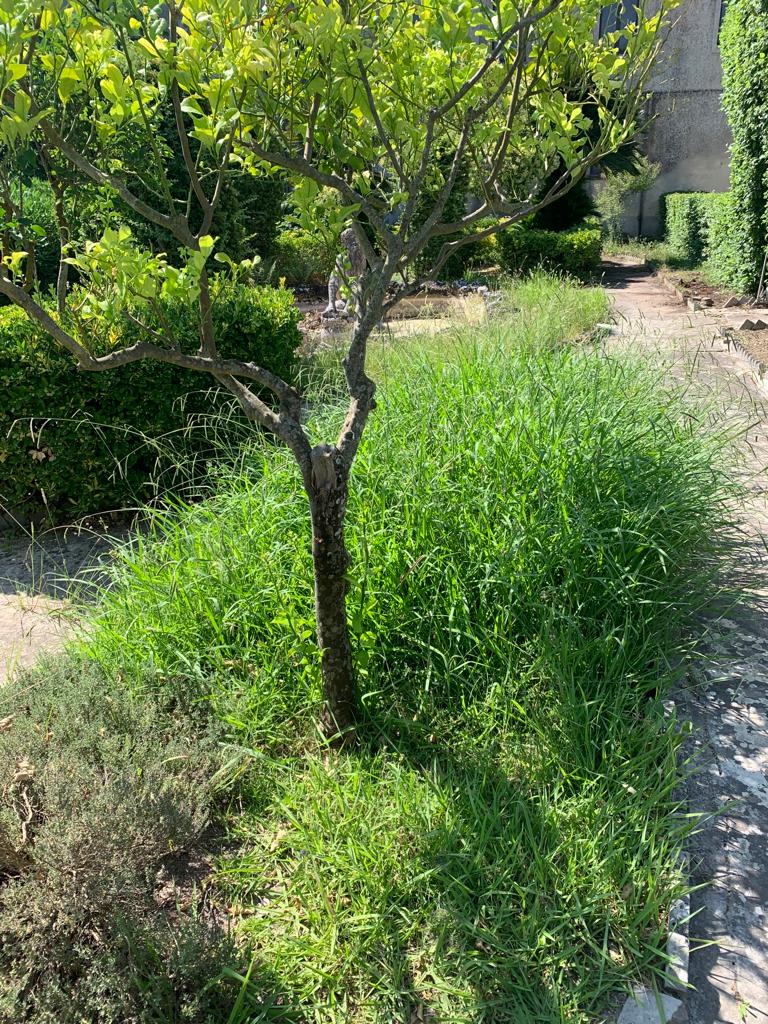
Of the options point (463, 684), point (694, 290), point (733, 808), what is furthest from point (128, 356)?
point (694, 290)

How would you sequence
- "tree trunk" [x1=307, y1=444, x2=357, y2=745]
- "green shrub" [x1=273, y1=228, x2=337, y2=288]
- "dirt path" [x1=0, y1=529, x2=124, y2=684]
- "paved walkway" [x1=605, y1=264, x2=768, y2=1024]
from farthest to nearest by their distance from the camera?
"green shrub" [x1=273, y1=228, x2=337, y2=288] → "dirt path" [x1=0, y1=529, x2=124, y2=684] → "tree trunk" [x1=307, y1=444, x2=357, y2=745] → "paved walkway" [x1=605, y1=264, x2=768, y2=1024]

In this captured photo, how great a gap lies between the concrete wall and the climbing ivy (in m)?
12.6

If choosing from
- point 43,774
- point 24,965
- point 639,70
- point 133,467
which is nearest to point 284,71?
point 639,70

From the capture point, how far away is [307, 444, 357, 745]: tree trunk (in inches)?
86.6

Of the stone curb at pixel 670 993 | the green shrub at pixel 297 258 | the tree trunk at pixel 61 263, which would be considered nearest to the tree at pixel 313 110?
the tree trunk at pixel 61 263

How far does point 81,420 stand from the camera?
14.2ft

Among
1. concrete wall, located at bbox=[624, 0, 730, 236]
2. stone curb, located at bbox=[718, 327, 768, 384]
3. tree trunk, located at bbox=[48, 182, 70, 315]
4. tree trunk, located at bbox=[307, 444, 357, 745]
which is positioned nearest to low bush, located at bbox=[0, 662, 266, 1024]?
tree trunk, located at bbox=[307, 444, 357, 745]

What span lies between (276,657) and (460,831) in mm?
883

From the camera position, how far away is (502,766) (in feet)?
7.67

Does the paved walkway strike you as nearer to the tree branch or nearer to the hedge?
the tree branch

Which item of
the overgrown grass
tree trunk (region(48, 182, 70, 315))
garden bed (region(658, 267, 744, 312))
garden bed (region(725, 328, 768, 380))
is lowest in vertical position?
garden bed (region(658, 267, 744, 312))

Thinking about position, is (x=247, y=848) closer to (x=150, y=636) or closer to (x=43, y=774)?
(x=43, y=774)

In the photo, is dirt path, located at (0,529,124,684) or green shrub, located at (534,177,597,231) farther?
green shrub, located at (534,177,597,231)

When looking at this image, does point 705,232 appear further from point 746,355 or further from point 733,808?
point 733,808
